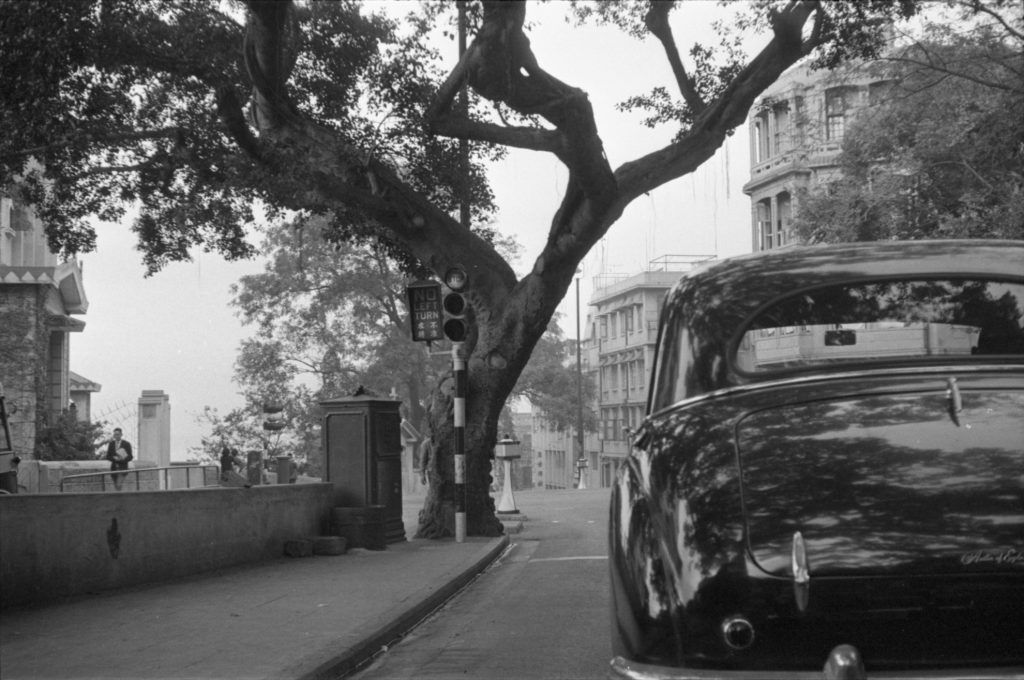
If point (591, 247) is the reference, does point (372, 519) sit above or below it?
below

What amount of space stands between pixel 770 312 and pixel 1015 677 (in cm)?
144

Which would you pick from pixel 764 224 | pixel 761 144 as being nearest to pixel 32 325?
pixel 764 224

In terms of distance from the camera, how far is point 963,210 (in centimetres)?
2288

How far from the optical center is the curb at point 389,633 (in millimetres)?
6227

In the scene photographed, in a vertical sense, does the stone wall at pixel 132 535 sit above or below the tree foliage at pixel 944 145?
below

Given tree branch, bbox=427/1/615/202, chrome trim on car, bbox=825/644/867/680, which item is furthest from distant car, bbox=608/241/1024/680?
tree branch, bbox=427/1/615/202

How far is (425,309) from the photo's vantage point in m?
15.1

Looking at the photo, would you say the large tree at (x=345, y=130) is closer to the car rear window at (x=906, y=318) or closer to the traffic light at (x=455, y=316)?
the traffic light at (x=455, y=316)

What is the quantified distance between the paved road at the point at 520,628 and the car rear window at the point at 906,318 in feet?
9.05

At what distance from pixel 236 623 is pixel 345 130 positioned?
9638mm

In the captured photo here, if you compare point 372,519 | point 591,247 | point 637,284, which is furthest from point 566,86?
point 637,284

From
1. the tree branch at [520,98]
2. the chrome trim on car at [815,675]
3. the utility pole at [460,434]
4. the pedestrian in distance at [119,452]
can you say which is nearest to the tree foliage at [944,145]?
the tree branch at [520,98]

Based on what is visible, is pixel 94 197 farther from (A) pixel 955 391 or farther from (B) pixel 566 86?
(A) pixel 955 391

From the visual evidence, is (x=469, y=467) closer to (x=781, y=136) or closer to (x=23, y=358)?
(x=23, y=358)
